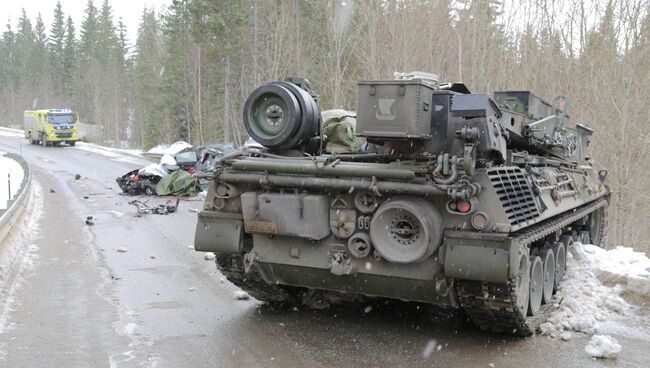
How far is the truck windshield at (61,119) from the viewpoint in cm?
3878

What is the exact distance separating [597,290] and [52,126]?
37.3m

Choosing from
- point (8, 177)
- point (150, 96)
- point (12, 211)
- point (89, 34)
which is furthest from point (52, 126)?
point (89, 34)

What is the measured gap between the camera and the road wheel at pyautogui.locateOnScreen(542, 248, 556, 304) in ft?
23.1

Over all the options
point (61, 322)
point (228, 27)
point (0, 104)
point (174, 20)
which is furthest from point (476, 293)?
point (0, 104)

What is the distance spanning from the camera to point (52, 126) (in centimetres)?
3869

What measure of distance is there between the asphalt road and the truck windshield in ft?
104

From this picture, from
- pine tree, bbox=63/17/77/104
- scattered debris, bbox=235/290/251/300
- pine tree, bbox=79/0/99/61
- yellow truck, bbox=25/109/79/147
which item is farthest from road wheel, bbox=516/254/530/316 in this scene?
pine tree, bbox=63/17/77/104

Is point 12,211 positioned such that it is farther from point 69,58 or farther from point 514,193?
point 69,58

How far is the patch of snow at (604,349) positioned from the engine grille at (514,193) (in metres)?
1.23

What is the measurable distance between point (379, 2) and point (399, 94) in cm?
1946

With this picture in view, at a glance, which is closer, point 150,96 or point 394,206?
point 394,206

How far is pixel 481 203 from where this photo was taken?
209 inches

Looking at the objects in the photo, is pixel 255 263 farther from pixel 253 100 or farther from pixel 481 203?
pixel 481 203

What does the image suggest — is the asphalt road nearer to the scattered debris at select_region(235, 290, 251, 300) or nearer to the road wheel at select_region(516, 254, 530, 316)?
the scattered debris at select_region(235, 290, 251, 300)
